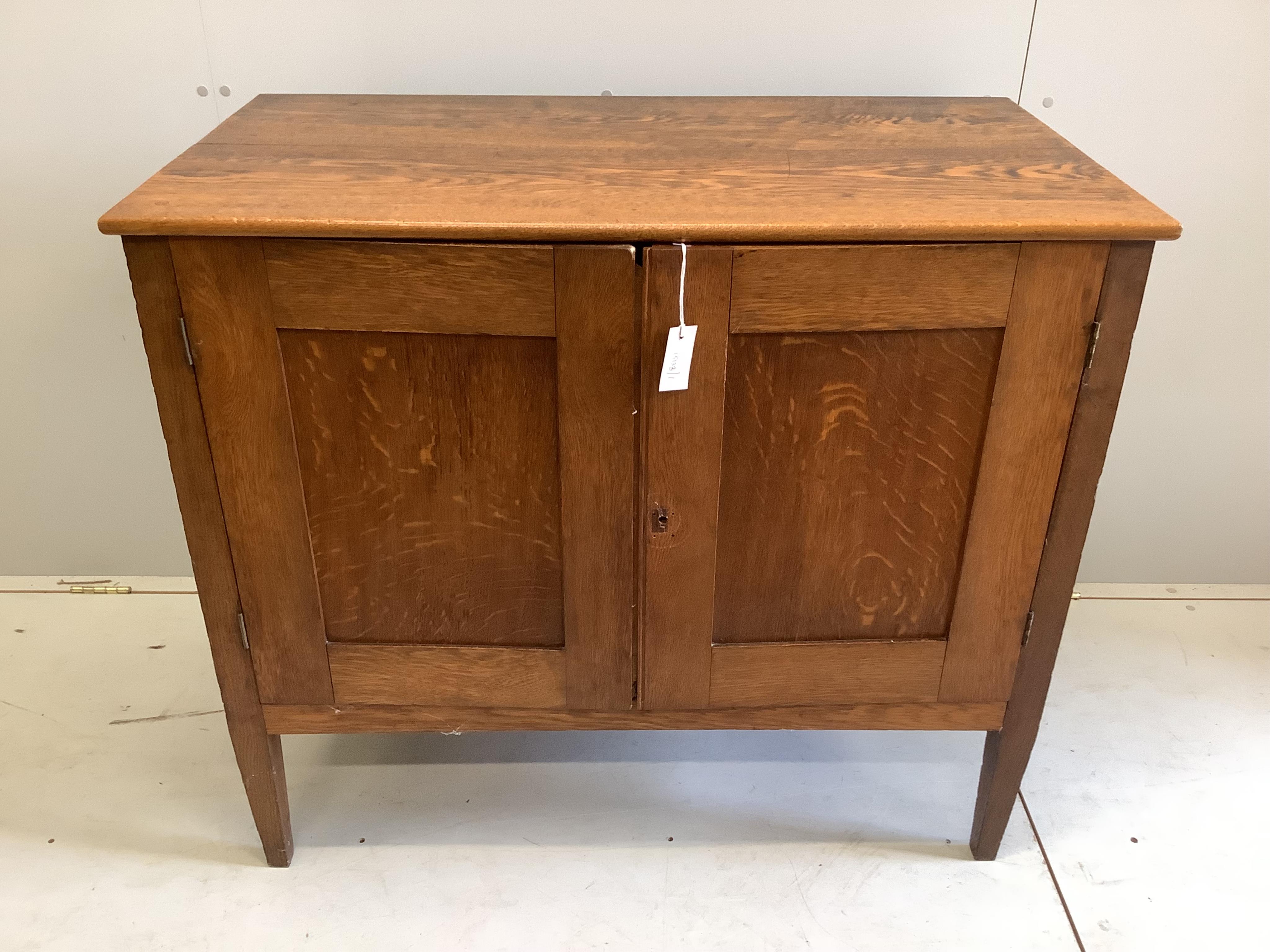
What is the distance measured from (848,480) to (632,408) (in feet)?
0.88

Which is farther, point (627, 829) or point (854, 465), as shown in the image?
point (627, 829)

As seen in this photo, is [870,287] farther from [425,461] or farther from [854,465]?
[425,461]

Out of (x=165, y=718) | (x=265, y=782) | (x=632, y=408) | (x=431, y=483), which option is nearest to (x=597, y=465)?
(x=632, y=408)

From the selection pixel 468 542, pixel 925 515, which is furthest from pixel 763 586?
pixel 468 542

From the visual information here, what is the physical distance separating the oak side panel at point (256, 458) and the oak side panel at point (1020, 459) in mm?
785

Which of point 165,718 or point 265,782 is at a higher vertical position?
point 265,782

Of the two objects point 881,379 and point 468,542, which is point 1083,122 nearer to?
point 881,379

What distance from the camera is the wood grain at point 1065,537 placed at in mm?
1090

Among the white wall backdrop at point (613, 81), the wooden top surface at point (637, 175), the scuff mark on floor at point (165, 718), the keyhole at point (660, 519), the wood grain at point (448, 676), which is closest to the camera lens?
the wooden top surface at point (637, 175)

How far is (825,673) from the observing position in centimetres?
131

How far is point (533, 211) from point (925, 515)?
0.57 metres

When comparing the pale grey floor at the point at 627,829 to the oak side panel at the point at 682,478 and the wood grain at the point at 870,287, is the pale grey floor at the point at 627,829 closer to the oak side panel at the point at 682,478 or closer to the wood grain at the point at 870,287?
the oak side panel at the point at 682,478

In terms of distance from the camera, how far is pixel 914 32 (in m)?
1.55

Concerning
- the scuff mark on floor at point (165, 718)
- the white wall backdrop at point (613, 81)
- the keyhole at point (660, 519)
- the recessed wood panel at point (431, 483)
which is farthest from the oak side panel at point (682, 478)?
the scuff mark on floor at point (165, 718)
